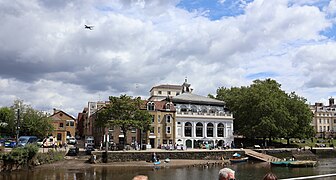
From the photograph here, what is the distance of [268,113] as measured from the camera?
77750 mm

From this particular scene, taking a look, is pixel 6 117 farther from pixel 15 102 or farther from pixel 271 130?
pixel 271 130

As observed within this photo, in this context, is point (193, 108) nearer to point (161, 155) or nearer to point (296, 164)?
point (161, 155)

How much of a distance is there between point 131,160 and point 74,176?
14.7 m

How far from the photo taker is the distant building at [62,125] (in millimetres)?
82500

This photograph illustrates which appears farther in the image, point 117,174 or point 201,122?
point 201,122

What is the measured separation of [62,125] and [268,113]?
156ft

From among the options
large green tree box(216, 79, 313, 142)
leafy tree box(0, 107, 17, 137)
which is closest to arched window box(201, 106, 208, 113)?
large green tree box(216, 79, 313, 142)

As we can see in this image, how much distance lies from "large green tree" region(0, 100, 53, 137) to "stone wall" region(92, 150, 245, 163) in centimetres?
2470

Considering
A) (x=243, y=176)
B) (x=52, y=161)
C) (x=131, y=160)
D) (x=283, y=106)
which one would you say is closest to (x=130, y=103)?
(x=131, y=160)

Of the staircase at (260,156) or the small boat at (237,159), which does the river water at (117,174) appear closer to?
the small boat at (237,159)

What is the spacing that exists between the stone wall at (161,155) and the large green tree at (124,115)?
17.6 feet

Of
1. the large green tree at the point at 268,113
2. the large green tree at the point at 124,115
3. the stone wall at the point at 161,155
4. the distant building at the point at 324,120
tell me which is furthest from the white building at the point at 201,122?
the distant building at the point at 324,120

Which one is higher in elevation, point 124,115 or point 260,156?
point 124,115

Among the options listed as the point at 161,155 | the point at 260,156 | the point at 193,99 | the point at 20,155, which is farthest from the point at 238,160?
the point at 20,155
